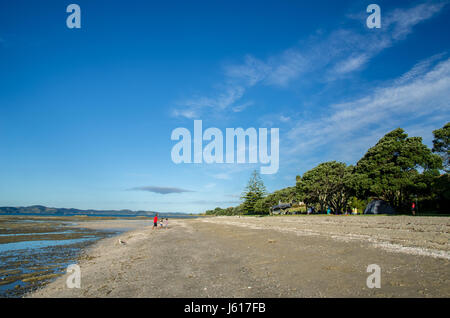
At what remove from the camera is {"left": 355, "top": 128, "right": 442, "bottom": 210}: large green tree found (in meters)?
35.3

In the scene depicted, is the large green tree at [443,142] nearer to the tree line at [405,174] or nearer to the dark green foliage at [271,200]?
the tree line at [405,174]

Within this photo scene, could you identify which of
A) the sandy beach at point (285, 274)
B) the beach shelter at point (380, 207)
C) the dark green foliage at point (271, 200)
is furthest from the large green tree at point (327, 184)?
the sandy beach at point (285, 274)

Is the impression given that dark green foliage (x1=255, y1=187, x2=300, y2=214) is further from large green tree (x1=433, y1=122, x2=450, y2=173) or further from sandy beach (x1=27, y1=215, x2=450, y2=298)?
sandy beach (x1=27, y1=215, x2=450, y2=298)

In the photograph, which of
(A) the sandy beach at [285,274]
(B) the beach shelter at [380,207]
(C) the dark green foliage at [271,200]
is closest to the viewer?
(A) the sandy beach at [285,274]

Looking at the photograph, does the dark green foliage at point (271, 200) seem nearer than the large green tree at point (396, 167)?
No

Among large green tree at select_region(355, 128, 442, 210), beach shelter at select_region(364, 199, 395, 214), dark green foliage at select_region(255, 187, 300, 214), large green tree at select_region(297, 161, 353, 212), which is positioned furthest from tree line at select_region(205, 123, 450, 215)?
dark green foliage at select_region(255, 187, 300, 214)

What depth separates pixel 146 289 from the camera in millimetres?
7859

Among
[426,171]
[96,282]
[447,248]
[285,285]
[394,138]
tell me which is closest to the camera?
[285,285]

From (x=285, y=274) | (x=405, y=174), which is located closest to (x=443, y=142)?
(x=405, y=174)

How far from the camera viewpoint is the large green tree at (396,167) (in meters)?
35.3

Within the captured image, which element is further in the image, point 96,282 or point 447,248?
point 447,248
